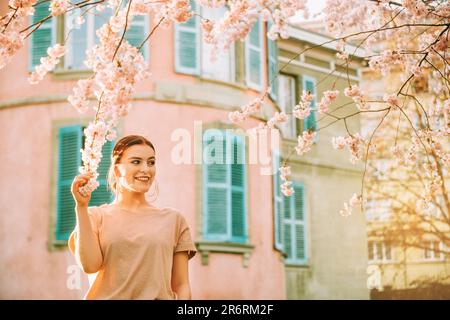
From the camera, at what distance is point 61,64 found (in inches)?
454

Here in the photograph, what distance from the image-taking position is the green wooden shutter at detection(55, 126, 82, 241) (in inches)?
432

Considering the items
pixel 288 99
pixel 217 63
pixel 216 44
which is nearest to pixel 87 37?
pixel 217 63

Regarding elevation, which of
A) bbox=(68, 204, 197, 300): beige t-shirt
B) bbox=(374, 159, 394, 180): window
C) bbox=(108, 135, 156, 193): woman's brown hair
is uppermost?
bbox=(374, 159, 394, 180): window

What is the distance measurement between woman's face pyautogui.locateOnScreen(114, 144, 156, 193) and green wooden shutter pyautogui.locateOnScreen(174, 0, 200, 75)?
833 cm

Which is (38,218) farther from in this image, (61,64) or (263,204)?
(263,204)

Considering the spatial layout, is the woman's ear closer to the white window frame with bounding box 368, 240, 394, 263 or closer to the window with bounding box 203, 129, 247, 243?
the window with bounding box 203, 129, 247, 243

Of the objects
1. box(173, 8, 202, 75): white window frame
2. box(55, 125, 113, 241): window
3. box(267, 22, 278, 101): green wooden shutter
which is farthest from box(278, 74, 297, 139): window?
box(55, 125, 113, 241): window

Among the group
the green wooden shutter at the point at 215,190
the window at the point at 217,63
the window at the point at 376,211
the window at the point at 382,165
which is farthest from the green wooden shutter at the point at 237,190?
the window at the point at 376,211

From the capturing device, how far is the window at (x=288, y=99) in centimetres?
1495

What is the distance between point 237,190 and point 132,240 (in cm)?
864

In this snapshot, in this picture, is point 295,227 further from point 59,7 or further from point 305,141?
point 59,7
